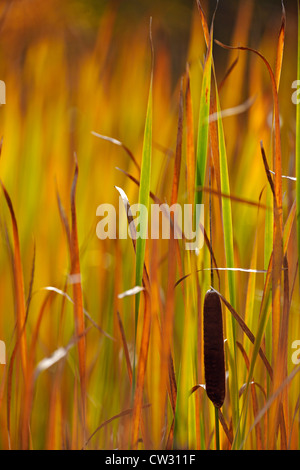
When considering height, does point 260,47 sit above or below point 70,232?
above

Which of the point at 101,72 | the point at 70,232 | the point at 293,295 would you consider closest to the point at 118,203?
the point at 70,232

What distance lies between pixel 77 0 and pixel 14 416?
69 cm

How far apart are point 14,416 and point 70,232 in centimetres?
31

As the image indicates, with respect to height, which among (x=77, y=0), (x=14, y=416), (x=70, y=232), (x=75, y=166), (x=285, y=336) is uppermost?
(x=77, y=0)

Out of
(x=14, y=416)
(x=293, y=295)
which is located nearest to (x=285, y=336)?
(x=293, y=295)

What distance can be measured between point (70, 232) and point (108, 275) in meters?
0.09

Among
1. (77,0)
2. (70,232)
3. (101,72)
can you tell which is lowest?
(70,232)

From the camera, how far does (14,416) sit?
71cm

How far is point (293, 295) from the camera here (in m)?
0.74

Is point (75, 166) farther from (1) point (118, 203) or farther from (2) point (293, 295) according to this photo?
(2) point (293, 295)

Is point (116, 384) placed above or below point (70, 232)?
below

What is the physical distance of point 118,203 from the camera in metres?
0.73

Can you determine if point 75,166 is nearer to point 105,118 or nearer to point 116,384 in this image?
point 105,118

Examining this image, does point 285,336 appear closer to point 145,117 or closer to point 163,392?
point 163,392
